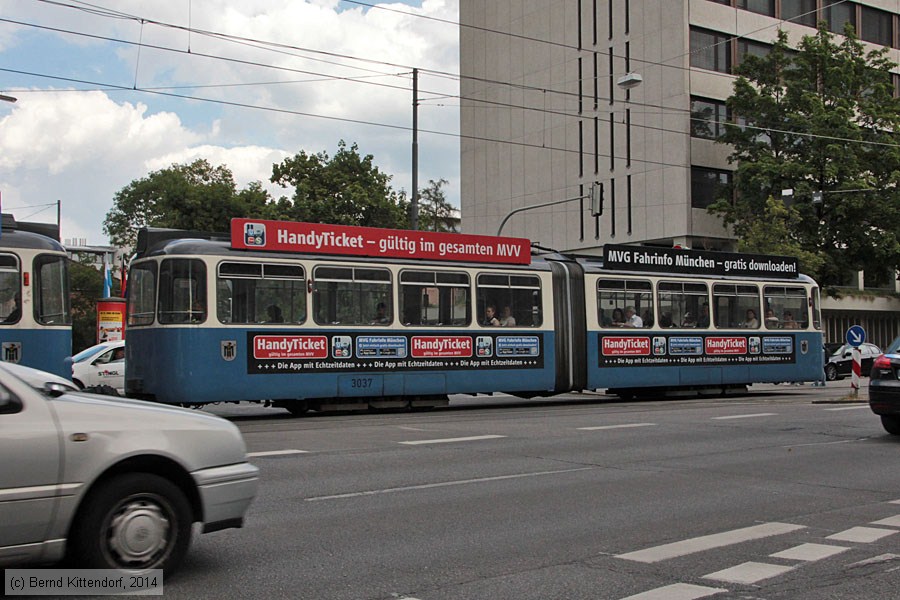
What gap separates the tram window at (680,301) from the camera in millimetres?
22281

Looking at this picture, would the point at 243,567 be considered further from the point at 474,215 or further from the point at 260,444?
the point at 474,215

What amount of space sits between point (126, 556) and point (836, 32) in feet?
173

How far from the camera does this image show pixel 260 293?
16.6 m

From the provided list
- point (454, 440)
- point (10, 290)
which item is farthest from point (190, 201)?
point (454, 440)

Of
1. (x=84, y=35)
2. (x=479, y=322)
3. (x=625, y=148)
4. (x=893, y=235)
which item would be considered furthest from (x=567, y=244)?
(x=84, y=35)

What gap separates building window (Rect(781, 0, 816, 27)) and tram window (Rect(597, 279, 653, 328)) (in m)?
32.6

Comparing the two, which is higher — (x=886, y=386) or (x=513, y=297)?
(x=513, y=297)

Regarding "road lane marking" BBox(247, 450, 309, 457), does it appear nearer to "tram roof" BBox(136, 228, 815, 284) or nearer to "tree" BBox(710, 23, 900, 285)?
"tram roof" BBox(136, 228, 815, 284)

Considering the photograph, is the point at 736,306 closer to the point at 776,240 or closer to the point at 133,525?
the point at 776,240

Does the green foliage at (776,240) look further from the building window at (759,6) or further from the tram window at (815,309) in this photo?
the tram window at (815,309)

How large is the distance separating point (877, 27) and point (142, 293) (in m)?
48.8

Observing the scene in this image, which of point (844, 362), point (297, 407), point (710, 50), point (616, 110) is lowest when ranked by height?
point (297, 407)

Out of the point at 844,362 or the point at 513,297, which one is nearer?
the point at 513,297

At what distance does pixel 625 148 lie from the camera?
47.8 metres
